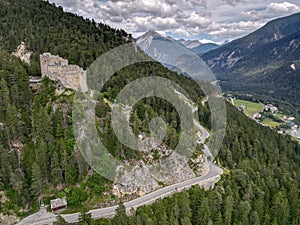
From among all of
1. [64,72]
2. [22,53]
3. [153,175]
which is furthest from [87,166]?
[22,53]

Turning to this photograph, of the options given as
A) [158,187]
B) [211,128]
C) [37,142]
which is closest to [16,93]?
[37,142]

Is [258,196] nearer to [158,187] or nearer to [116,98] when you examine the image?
[158,187]

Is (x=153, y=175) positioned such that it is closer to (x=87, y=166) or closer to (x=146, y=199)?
(x=146, y=199)

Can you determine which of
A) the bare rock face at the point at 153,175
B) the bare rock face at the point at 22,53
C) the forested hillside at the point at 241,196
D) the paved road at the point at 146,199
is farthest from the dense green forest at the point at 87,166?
the bare rock face at the point at 153,175

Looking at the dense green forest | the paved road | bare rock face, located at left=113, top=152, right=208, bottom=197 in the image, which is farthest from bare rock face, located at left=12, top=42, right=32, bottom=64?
the paved road

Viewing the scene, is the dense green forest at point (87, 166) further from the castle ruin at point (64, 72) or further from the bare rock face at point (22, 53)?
the castle ruin at point (64, 72)
